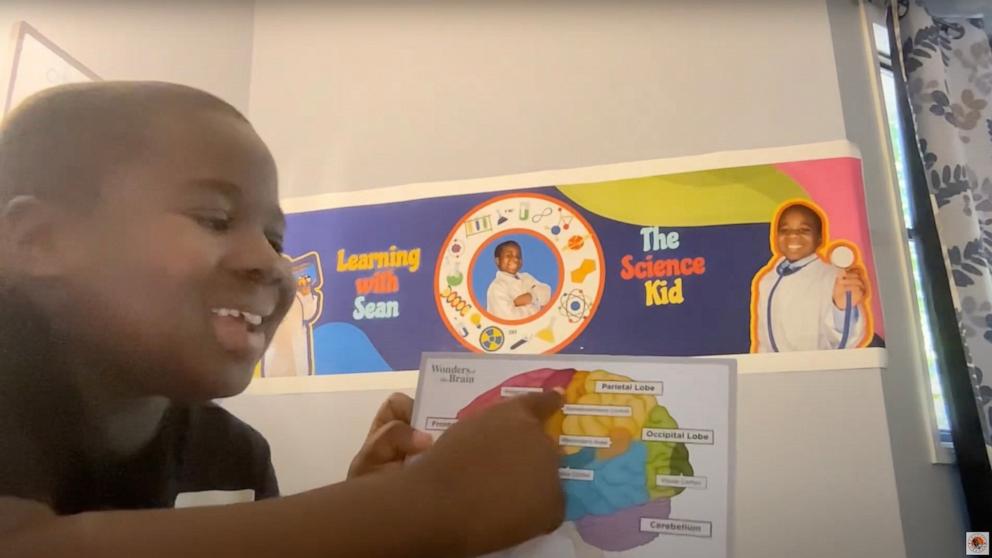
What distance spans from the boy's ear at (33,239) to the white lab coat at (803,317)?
0.60 metres

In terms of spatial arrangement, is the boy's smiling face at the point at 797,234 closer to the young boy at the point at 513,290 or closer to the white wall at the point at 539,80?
the white wall at the point at 539,80

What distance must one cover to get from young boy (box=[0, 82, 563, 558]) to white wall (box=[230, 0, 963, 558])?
0.11 m

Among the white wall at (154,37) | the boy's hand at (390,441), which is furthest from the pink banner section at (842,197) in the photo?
the white wall at (154,37)

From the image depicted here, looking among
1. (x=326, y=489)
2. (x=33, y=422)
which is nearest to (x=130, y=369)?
(x=33, y=422)

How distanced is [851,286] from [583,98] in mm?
331

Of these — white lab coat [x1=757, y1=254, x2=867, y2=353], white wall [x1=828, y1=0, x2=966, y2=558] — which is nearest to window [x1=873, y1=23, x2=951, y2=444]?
white wall [x1=828, y1=0, x2=966, y2=558]

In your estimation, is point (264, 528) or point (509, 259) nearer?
point (264, 528)

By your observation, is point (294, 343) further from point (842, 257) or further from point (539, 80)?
point (842, 257)

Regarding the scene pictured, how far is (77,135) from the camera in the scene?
0.58 meters

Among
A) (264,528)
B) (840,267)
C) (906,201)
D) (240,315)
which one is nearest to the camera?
(264,528)

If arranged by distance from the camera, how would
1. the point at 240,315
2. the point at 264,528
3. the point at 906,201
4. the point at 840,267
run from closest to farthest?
the point at 264,528 → the point at 240,315 → the point at 840,267 → the point at 906,201

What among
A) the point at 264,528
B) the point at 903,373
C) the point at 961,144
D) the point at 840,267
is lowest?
the point at 264,528

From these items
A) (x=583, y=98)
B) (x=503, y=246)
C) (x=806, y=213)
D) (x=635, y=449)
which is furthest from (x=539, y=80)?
(x=635, y=449)

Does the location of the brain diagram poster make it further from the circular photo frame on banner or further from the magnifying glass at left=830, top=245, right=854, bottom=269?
the magnifying glass at left=830, top=245, right=854, bottom=269
